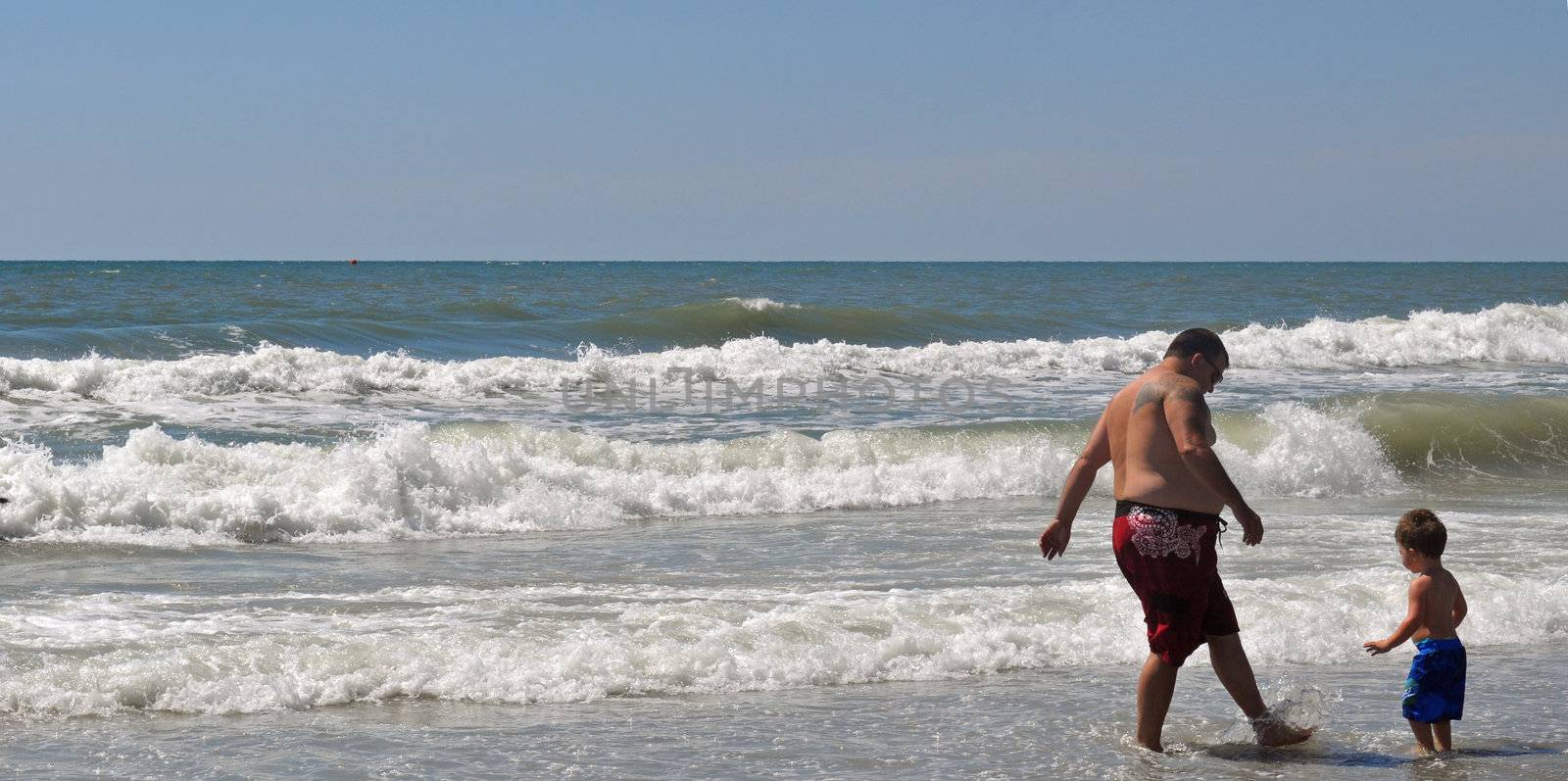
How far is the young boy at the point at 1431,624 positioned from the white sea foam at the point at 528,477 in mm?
6798

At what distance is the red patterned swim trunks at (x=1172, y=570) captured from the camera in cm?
480

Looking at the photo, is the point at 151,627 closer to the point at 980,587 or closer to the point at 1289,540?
the point at 980,587

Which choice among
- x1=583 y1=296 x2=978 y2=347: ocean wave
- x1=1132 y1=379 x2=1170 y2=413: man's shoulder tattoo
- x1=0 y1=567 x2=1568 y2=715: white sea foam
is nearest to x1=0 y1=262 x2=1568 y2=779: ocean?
x1=0 y1=567 x2=1568 y2=715: white sea foam

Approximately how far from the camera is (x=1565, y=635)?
7176 millimetres

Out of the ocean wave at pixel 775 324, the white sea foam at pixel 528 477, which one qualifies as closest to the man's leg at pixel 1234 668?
the white sea foam at pixel 528 477

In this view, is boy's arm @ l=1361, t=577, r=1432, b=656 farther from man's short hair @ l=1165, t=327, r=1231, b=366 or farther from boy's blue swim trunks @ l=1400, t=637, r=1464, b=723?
man's short hair @ l=1165, t=327, r=1231, b=366

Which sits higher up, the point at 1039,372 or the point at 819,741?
the point at 1039,372

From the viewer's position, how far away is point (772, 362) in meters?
22.1

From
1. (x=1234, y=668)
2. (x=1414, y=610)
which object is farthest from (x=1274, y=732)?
(x=1414, y=610)

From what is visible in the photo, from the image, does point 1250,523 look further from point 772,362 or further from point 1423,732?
point 772,362

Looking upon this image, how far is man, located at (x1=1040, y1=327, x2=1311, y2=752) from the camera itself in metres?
4.77

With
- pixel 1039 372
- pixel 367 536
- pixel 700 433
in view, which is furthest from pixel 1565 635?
pixel 1039 372

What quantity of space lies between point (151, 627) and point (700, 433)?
877 centimetres

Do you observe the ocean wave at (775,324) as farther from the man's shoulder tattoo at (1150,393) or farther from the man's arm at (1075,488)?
the man's shoulder tattoo at (1150,393)
